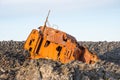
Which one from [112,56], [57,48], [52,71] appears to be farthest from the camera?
[112,56]

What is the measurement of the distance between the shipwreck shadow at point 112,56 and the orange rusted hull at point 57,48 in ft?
12.5

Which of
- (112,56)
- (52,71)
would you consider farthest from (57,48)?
(112,56)

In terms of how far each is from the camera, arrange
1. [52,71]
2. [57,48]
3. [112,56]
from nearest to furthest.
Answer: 1. [52,71]
2. [57,48]
3. [112,56]

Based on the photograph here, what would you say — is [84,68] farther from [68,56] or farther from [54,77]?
[68,56]

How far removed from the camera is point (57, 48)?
2016cm

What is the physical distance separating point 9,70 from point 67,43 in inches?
167

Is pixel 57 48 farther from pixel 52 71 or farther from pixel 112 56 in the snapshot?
pixel 112 56

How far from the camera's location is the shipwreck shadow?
24197 millimetres

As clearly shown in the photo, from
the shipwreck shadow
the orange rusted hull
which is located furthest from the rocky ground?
the shipwreck shadow

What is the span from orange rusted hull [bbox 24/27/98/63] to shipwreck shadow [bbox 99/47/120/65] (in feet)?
12.5

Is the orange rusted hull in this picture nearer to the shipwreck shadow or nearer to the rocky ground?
the rocky ground

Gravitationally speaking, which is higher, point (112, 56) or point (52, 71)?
point (52, 71)

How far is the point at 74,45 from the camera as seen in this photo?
65.0 ft

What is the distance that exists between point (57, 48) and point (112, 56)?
6421 millimetres
